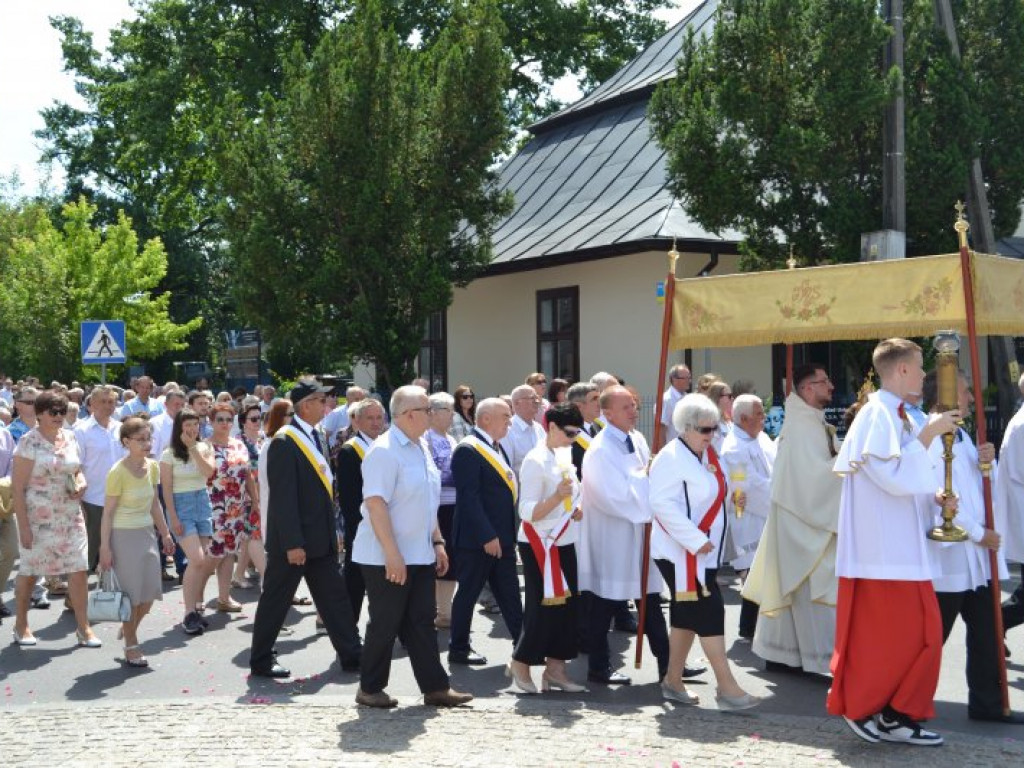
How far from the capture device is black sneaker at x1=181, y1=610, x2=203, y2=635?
9656mm

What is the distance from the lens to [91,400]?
38.4 feet

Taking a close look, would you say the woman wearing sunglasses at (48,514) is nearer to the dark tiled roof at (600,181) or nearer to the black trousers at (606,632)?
the black trousers at (606,632)

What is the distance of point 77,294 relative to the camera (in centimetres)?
3541

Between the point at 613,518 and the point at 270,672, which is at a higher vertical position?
the point at 613,518

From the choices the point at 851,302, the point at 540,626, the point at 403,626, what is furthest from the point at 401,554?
the point at 851,302

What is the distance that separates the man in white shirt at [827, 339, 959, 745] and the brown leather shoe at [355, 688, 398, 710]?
248 cm

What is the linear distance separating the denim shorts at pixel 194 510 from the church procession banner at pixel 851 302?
174 inches

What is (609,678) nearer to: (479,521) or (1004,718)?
(479,521)

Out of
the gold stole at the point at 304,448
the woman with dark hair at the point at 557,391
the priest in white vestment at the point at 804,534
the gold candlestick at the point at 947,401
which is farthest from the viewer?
the woman with dark hair at the point at 557,391

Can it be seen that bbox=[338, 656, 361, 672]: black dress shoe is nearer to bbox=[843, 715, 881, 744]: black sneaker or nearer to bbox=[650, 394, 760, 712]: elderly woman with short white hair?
bbox=[650, 394, 760, 712]: elderly woman with short white hair

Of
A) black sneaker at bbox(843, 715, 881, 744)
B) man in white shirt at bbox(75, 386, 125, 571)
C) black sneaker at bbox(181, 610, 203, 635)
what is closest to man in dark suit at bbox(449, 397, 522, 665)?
black sneaker at bbox(181, 610, 203, 635)

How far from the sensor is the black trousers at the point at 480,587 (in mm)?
8219

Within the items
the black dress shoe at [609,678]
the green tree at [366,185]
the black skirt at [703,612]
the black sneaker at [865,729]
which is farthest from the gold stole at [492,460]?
the green tree at [366,185]

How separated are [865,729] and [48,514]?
20.0ft
